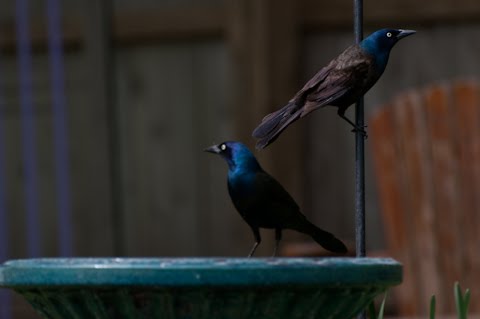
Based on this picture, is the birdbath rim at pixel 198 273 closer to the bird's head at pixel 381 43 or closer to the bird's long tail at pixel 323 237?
the bird's long tail at pixel 323 237

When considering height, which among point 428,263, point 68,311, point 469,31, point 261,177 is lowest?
point 428,263

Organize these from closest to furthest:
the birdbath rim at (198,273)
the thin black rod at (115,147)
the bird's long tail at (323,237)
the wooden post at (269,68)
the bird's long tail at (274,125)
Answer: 1. the birdbath rim at (198,273)
2. the bird's long tail at (274,125)
3. the bird's long tail at (323,237)
4. the wooden post at (269,68)
5. the thin black rod at (115,147)

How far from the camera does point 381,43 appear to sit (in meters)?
2.06

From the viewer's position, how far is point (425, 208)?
5.16 m

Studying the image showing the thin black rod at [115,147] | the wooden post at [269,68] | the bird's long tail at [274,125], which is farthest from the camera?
the thin black rod at [115,147]

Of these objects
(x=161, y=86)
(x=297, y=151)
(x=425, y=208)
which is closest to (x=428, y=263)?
(x=425, y=208)

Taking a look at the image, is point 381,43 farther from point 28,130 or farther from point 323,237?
point 28,130

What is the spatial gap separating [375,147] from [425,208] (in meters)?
0.30

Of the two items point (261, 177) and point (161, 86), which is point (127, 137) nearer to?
point (161, 86)

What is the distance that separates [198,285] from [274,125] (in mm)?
319

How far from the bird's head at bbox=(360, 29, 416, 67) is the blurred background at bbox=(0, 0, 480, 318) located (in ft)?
12.9

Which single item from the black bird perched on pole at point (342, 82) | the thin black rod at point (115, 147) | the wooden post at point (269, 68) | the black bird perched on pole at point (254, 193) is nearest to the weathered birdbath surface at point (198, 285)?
the black bird perched on pole at point (254, 193)

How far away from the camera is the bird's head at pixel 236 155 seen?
193 centimetres

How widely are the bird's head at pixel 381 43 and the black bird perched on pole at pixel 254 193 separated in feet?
0.83
